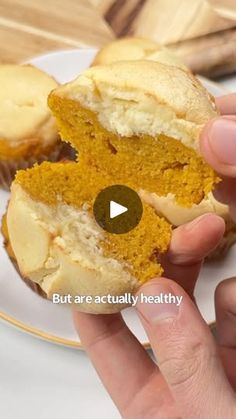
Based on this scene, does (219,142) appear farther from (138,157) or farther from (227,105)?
(227,105)

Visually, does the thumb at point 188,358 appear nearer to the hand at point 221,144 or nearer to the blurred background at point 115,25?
the hand at point 221,144

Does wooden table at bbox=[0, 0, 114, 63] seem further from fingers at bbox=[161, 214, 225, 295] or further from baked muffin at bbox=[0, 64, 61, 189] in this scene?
fingers at bbox=[161, 214, 225, 295]

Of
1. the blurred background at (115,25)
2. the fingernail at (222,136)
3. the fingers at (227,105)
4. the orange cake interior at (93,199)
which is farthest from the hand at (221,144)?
the blurred background at (115,25)

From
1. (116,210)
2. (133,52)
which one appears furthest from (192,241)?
(133,52)

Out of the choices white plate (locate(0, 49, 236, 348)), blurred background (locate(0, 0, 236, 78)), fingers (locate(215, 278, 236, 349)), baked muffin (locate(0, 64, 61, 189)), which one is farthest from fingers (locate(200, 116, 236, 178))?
blurred background (locate(0, 0, 236, 78))

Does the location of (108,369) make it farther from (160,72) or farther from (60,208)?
(160,72)

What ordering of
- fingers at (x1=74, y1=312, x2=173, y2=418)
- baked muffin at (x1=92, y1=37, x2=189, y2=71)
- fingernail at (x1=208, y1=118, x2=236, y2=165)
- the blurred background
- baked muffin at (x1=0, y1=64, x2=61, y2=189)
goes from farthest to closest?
the blurred background < baked muffin at (x1=92, y1=37, x2=189, y2=71) < baked muffin at (x1=0, y1=64, x2=61, y2=189) < fingers at (x1=74, y1=312, x2=173, y2=418) < fingernail at (x1=208, y1=118, x2=236, y2=165)
